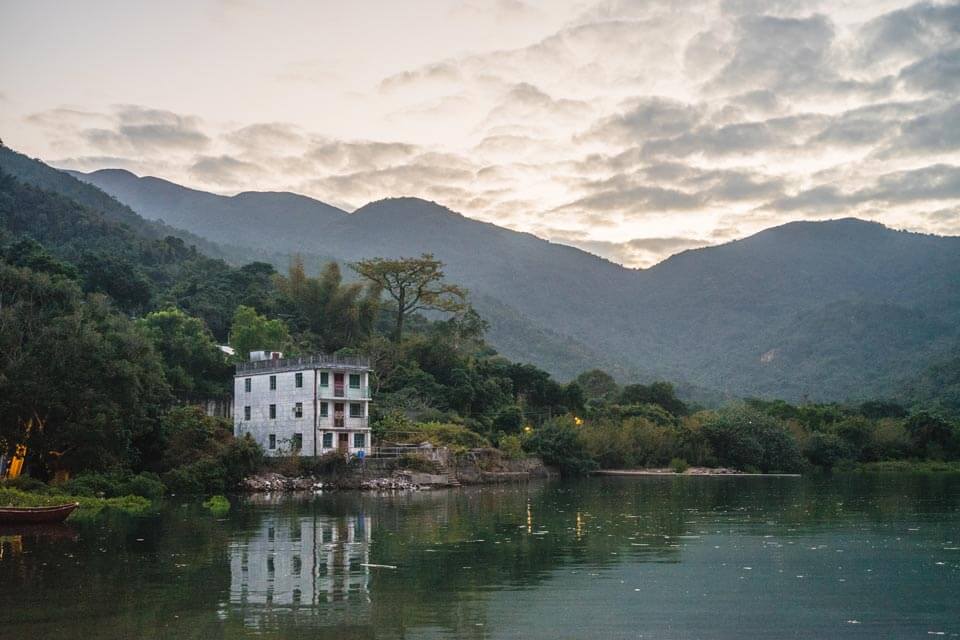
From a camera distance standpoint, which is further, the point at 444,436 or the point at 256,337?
the point at 256,337

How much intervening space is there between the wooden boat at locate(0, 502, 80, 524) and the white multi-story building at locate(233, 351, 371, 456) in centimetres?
2507

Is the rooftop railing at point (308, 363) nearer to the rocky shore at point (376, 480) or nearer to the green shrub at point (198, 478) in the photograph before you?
the rocky shore at point (376, 480)

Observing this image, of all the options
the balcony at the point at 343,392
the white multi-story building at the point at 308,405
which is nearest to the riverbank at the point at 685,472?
the balcony at the point at 343,392

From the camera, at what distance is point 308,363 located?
5803cm

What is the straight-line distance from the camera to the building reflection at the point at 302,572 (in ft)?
56.2

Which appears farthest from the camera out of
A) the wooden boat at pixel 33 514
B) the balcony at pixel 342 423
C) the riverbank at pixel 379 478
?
the balcony at pixel 342 423

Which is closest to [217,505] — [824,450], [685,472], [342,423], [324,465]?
[324,465]

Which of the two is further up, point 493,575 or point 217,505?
point 217,505

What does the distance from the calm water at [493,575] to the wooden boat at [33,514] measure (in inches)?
50.3

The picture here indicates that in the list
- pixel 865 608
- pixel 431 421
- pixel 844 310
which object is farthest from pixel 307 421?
pixel 844 310

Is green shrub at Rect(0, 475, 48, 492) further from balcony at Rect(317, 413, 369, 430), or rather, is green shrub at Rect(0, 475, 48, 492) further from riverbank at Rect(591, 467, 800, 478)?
riverbank at Rect(591, 467, 800, 478)

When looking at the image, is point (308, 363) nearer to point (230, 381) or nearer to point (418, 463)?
point (418, 463)

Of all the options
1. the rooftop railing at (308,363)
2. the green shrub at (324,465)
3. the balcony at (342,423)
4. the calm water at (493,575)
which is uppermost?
the rooftop railing at (308,363)

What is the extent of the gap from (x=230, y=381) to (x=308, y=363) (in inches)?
440
